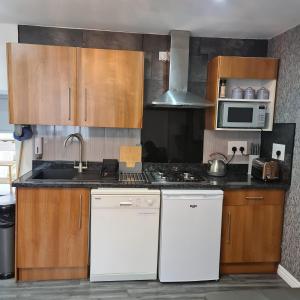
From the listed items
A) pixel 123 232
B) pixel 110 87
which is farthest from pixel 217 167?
pixel 110 87

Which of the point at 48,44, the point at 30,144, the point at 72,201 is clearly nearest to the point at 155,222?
the point at 72,201

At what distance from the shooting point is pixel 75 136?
2.91m

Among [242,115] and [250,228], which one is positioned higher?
[242,115]

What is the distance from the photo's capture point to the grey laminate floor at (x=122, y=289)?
7.66ft

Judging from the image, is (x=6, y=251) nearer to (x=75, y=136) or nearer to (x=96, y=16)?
(x=75, y=136)

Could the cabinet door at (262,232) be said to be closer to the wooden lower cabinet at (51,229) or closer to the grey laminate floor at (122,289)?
the grey laminate floor at (122,289)

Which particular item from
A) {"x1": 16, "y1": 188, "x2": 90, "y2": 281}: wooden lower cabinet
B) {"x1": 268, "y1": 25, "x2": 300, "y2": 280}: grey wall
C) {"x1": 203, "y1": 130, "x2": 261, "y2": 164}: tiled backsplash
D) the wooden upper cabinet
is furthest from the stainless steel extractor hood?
{"x1": 16, "y1": 188, "x2": 90, "y2": 281}: wooden lower cabinet

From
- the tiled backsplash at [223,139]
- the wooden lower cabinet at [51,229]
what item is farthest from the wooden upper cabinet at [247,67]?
the wooden lower cabinet at [51,229]

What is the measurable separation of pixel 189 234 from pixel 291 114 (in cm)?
142

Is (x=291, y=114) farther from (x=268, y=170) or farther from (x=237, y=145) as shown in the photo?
(x=237, y=145)

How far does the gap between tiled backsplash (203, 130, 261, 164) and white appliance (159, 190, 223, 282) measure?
2.35 ft

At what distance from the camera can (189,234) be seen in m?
2.48

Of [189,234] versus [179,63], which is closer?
[189,234]

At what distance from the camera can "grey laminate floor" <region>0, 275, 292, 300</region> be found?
2.33 metres
